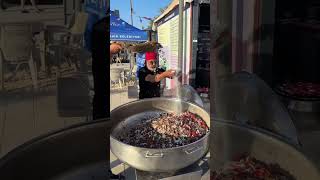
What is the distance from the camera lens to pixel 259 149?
4.98 feet

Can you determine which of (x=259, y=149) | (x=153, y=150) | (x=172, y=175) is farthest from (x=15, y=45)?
(x=259, y=149)

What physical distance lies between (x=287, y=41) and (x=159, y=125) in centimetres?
56

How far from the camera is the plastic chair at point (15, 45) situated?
1.25 meters

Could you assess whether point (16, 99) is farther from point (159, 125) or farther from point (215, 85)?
point (215, 85)

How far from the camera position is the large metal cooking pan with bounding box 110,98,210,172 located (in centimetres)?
132

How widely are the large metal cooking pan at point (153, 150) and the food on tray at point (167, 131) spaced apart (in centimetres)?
2

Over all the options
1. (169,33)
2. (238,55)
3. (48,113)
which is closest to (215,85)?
(238,55)

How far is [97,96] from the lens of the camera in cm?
140

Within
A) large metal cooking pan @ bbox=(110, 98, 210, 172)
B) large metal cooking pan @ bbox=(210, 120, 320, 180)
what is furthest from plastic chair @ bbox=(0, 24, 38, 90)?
large metal cooking pan @ bbox=(210, 120, 320, 180)

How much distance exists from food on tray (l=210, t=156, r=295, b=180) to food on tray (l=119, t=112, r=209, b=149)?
0.22 meters

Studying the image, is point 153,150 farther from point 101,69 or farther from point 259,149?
point 259,149

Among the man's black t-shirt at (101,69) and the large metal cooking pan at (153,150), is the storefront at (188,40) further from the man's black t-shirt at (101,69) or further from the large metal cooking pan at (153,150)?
the man's black t-shirt at (101,69)

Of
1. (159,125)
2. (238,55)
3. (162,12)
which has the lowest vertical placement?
(159,125)

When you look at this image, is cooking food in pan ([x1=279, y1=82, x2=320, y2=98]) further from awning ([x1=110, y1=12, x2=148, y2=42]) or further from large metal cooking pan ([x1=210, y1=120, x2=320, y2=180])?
awning ([x1=110, y1=12, x2=148, y2=42])
